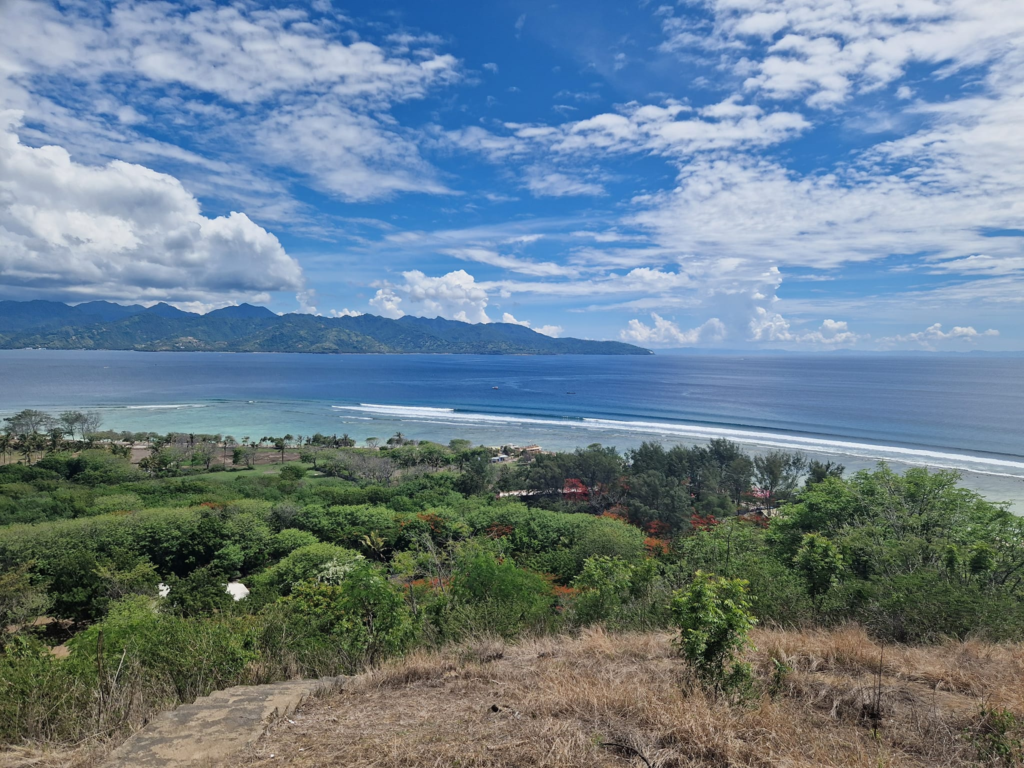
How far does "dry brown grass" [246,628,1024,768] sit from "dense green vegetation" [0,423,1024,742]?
89 cm

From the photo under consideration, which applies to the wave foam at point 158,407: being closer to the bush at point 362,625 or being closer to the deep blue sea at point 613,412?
the deep blue sea at point 613,412

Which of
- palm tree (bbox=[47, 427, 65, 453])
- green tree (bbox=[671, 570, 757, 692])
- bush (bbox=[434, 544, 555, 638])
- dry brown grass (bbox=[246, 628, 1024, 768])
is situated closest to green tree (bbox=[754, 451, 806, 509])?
bush (bbox=[434, 544, 555, 638])

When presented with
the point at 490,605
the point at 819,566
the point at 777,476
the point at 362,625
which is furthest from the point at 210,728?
the point at 777,476

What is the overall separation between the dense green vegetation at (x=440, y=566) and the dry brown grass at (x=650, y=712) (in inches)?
35.1

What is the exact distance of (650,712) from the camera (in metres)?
5.23

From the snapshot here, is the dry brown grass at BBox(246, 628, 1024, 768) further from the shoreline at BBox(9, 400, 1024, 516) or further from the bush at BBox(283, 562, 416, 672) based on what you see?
the shoreline at BBox(9, 400, 1024, 516)

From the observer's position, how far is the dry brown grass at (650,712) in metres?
4.68

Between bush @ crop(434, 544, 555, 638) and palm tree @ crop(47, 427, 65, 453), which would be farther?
palm tree @ crop(47, 427, 65, 453)

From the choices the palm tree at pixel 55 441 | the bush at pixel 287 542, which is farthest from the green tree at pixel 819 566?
the palm tree at pixel 55 441

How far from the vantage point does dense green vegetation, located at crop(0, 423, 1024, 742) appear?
7387mm

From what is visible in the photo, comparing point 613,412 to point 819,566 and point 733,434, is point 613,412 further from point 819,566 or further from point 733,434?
point 819,566

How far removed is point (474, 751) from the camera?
4.74 metres

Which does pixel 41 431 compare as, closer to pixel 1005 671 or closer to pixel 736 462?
pixel 736 462

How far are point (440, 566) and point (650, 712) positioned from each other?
1542 centimetres
